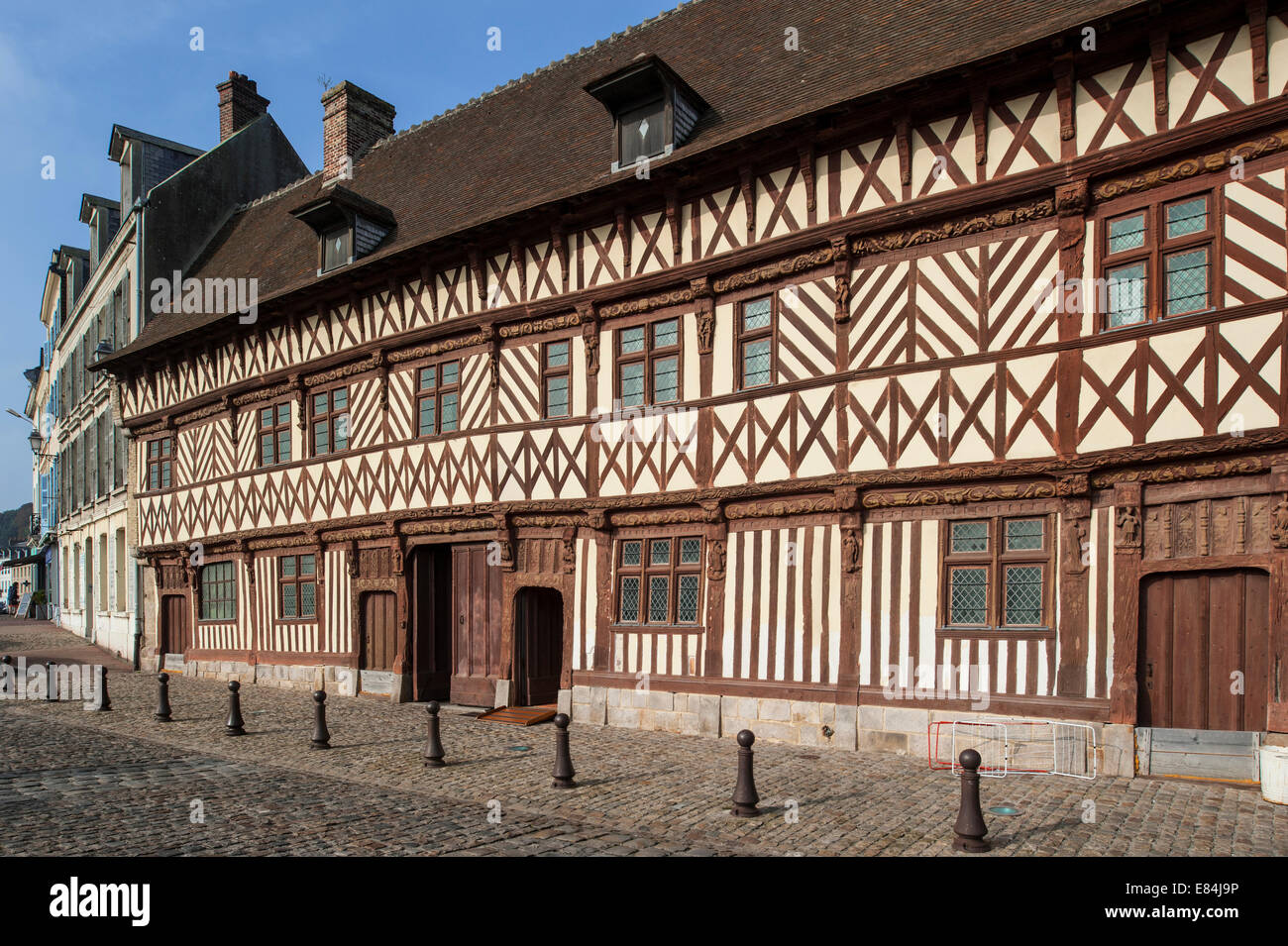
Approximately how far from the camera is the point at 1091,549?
8102 mm

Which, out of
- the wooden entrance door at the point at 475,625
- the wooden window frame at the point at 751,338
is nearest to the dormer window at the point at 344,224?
the wooden entrance door at the point at 475,625

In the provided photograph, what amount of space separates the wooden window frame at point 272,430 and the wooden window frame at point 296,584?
5.79ft

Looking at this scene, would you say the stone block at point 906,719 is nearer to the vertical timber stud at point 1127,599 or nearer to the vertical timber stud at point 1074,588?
the vertical timber stud at point 1074,588

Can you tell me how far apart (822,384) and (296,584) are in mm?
10618

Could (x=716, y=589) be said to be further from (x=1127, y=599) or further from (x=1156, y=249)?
(x=1156, y=249)

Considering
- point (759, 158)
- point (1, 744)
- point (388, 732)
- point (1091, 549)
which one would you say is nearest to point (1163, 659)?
point (1091, 549)

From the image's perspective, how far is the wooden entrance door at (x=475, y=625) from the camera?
1292 cm

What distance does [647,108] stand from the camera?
11328 millimetres

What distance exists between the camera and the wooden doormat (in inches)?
452

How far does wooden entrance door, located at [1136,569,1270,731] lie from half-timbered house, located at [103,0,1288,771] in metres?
0.03

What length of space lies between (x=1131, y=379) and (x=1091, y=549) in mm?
1567

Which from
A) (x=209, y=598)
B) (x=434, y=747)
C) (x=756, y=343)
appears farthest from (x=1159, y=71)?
(x=209, y=598)

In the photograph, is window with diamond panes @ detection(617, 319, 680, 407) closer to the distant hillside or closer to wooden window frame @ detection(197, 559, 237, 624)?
wooden window frame @ detection(197, 559, 237, 624)

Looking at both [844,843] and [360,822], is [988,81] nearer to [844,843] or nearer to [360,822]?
[844,843]
